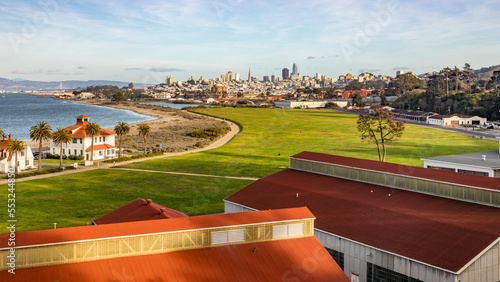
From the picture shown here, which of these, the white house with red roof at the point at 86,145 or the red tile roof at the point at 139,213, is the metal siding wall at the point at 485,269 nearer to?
the red tile roof at the point at 139,213

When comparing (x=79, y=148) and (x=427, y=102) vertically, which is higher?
(x=427, y=102)

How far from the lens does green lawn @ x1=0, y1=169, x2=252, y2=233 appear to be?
3891 centimetres

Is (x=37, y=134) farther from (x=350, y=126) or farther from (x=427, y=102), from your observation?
(x=427, y=102)

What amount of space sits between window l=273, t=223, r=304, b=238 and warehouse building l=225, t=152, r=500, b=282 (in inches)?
201

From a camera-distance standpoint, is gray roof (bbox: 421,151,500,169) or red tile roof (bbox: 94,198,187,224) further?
gray roof (bbox: 421,151,500,169)

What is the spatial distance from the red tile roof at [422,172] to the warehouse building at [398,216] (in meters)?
0.06

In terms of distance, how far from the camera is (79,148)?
73.6 meters

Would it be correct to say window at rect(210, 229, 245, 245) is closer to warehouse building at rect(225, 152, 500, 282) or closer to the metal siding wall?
warehouse building at rect(225, 152, 500, 282)

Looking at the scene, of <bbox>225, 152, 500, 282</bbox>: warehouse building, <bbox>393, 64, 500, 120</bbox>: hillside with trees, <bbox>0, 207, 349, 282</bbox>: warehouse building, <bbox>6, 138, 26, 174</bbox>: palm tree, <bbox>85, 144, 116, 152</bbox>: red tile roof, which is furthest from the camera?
<bbox>393, 64, 500, 120</bbox>: hillside with trees

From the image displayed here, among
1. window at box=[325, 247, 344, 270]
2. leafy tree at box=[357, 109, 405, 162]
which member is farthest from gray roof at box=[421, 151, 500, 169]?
window at box=[325, 247, 344, 270]

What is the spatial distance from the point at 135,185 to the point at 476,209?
38.4 meters

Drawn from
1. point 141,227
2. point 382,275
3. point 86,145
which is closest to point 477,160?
point 382,275

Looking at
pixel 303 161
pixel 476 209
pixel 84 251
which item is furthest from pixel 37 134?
pixel 476 209

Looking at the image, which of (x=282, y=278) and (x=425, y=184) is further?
(x=425, y=184)
